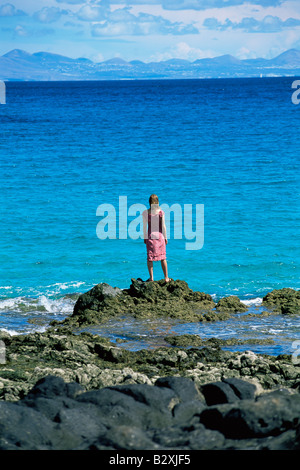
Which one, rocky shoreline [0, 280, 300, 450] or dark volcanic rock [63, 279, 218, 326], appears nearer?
rocky shoreline [0, 280, 300, 450]

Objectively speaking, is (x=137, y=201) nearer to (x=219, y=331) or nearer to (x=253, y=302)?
(x=253, y=302)

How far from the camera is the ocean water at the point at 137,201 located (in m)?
15.4

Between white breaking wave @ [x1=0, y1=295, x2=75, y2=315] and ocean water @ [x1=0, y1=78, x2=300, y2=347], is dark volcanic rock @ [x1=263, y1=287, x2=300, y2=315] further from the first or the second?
white breaking wave @ [x1=0, y1=295, x2=75, y2=315]

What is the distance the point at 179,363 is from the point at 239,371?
920 mm

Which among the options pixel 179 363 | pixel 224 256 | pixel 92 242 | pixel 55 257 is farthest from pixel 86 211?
pixel 179 363
